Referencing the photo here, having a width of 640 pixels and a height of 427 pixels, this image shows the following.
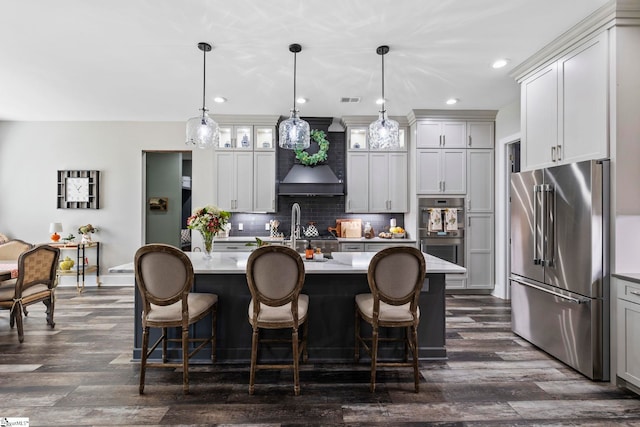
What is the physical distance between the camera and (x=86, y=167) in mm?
5816

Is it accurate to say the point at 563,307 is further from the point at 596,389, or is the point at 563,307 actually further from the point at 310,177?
the point at 310,177

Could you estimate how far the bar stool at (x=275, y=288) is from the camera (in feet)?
7.60

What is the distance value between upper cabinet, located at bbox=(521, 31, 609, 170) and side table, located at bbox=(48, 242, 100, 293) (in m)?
6.25

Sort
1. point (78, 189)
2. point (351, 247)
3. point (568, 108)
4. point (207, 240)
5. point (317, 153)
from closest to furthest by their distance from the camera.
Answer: point (568, 108) < point (207, 240) < point (351, 247) < point (317, 153) < point (78, 189)

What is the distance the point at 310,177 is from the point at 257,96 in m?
1.52

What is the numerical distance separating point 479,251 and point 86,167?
21.9ft

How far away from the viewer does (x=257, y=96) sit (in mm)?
4555

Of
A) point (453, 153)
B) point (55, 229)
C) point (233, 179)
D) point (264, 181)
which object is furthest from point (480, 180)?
point (55, 229)

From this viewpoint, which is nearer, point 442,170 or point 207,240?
point 207,240

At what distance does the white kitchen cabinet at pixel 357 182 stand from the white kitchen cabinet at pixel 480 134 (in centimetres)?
161

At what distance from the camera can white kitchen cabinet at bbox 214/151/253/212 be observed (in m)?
5.46

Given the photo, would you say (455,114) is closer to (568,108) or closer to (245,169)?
(568,108)

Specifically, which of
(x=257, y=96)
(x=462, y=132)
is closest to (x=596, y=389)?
(x=462, y=132)

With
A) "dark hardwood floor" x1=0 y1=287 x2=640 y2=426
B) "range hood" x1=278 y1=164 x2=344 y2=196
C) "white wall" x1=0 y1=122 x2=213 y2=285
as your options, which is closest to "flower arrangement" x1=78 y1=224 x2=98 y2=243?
"white wall" x1=0 y1=122 x2=213 y2=285
